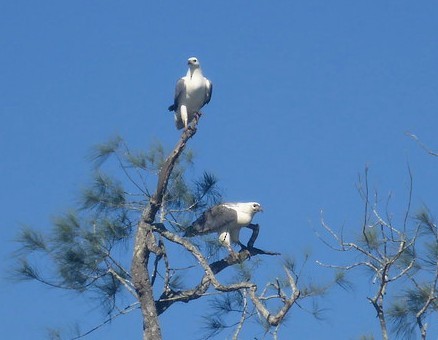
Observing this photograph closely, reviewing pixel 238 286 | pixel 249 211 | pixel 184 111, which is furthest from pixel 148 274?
pixel 184 111

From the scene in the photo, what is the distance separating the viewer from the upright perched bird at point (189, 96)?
37.6 feet

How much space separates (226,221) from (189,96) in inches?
83.8

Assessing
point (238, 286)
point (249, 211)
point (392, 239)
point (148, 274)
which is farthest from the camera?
point (249, 211)

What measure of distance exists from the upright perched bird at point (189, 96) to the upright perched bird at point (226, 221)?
65.0 inches

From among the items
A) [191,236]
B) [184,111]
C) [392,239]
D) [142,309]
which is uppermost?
[184,111]

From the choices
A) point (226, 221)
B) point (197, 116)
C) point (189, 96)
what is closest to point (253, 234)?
point (226, 221)

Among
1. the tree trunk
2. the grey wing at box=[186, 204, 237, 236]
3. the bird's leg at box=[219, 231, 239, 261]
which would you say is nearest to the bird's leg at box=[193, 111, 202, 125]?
the grey wing at box=[186, 204, 237, 236]

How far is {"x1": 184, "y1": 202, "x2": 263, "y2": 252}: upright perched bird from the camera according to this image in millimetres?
9469

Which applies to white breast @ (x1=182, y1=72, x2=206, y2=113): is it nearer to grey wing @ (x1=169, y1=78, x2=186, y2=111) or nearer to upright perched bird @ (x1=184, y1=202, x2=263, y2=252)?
grey wing @ (x1=169, y1=78, x2=186, y2=111)

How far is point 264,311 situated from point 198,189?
5.86ft

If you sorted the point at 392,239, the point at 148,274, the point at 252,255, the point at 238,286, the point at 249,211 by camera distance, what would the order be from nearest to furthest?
the point at 392,239
the point at 238,286
the point at 148,274
the point at 252,255
the point at 249,211

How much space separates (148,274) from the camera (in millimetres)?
8828

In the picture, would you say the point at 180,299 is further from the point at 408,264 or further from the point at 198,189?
the point at 408,264

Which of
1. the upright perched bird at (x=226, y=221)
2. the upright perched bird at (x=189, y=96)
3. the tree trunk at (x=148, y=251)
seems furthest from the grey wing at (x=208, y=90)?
the tree trunk at (x=148, y=251)
